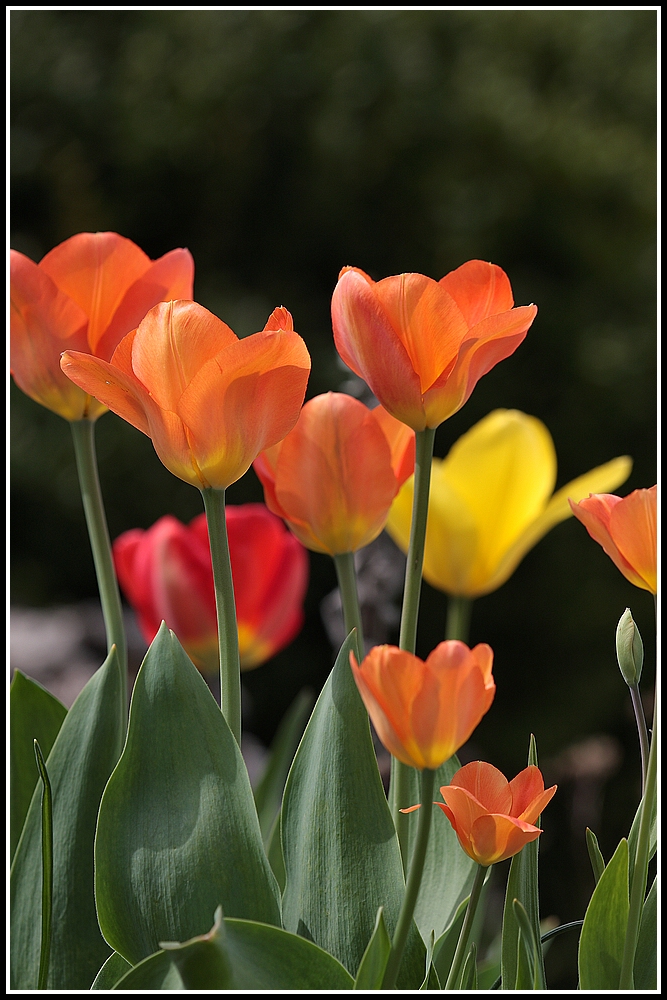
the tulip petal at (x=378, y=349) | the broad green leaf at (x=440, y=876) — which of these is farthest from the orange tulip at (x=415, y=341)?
the broad green leaf at (x=440, y=876)

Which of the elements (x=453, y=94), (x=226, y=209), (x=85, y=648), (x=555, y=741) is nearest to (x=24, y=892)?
(x=85, y=648)

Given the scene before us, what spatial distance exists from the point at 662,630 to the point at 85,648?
1149 millimetres

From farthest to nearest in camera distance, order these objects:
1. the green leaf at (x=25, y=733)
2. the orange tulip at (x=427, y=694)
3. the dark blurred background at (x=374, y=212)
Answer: the dark blurred background at (x=374, y=212), the green leaf at (x=25, y=733), the orange tulip at (x=427, y=694)

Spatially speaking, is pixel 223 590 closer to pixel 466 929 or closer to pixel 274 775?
pixel 466 929

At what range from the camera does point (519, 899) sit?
212 millimetres

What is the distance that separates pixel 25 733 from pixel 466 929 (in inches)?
6.4

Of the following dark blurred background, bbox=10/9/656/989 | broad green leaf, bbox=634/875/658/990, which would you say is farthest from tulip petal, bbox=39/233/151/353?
dark blurred background, bbox=10/9/656/989

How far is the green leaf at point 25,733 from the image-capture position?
10.9 inches

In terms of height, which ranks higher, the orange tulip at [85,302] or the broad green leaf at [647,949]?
the orange tulip at [85,302]

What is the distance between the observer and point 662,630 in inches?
9.9

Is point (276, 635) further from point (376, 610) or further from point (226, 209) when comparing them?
point (226, 209)

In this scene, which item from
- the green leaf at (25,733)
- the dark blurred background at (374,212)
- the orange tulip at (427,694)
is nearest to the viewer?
the orange tulip at (427,694)

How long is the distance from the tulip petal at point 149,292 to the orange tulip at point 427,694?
131 millimetres

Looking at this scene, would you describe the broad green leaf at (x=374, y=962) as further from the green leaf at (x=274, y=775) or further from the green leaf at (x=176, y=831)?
the green leaf at (x=274, y=775)
